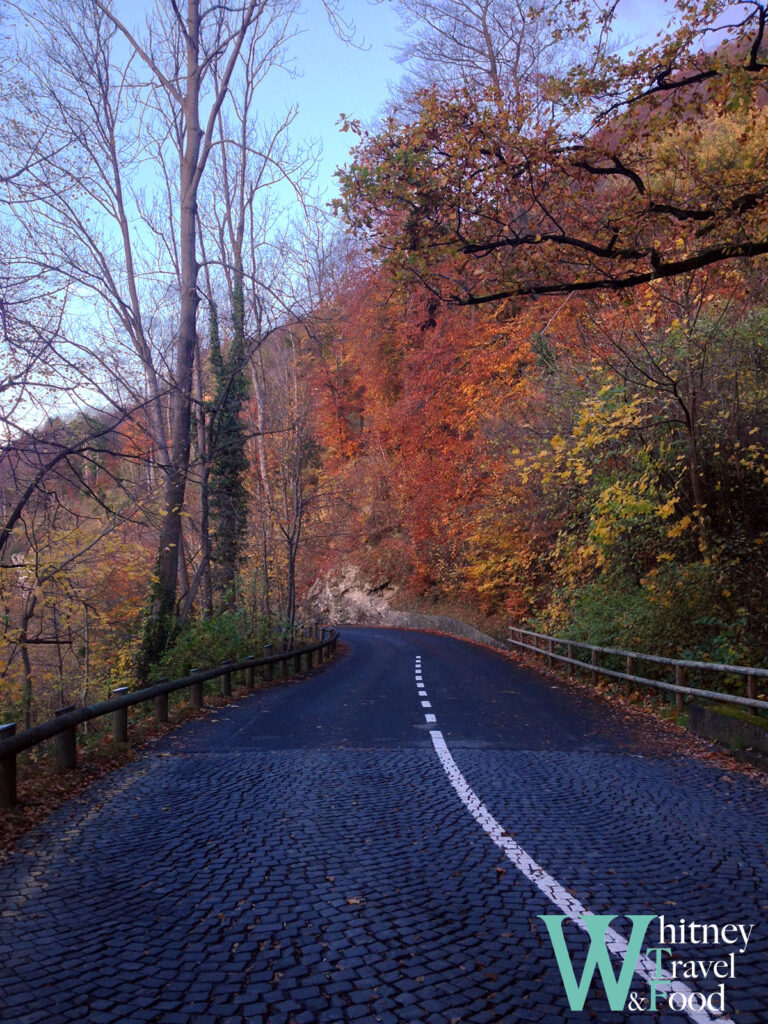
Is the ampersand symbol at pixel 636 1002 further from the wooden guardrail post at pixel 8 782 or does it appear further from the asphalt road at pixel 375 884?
the wooden guardrail post at pixel 8 782

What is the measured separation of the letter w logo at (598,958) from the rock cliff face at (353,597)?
50176 millimetres

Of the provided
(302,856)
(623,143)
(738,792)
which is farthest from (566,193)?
(302,856)

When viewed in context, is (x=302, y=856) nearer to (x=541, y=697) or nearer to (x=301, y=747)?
(x=301, y=747)

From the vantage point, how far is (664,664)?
1480 centimetres

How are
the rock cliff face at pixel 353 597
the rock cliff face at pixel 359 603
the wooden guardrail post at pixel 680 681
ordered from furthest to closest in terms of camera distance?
1. the rock cliff face at pixel 353 597
2. the rock cliff face at pixel 359 603
3. the wooden guardrail post at pixel 680 681

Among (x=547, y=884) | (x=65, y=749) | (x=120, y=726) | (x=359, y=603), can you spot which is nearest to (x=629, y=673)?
(x=120, y=726)

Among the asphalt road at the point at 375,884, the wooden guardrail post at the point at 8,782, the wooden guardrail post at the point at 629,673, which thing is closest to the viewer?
the asphalt road at the point at 375,884

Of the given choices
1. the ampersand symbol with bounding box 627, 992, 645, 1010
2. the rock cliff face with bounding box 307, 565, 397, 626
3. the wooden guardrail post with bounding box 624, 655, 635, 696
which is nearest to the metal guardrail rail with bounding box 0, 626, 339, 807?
the ampersand symbol with bounding box 627, 992, 645, 1010

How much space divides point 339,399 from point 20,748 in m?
49.9

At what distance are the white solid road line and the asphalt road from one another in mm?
26

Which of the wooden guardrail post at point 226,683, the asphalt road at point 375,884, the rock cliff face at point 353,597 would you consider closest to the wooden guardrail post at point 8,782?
the asphalt road at point 375,884

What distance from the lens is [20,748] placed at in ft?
23.6

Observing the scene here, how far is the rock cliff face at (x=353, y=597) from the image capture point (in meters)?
55.8

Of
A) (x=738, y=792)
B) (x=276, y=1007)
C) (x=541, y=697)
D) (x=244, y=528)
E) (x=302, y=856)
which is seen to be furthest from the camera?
(x=244, y=528)
